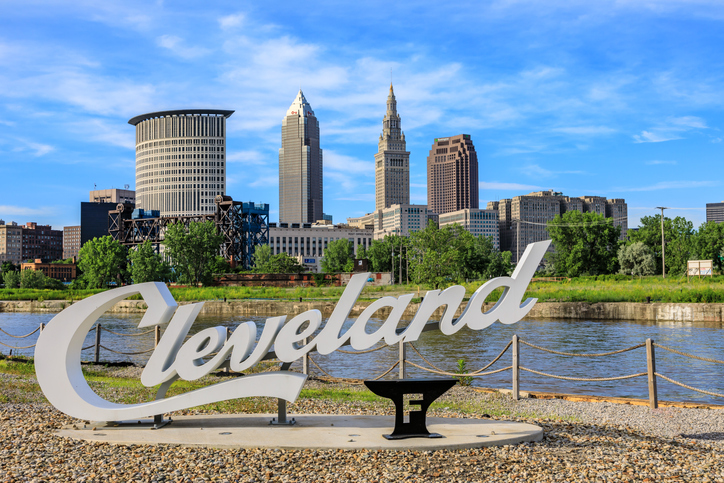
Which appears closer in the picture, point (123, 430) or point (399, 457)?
point (399, 457)

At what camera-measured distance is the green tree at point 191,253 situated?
94.3 m

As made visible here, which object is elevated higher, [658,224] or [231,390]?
[658,224]

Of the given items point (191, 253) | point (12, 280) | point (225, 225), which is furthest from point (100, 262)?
point (225, 225)

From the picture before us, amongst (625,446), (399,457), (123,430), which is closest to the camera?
(399,457)

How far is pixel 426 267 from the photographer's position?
60.2 metres

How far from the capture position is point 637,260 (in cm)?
9062

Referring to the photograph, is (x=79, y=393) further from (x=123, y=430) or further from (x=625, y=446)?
(x=625, y=446)

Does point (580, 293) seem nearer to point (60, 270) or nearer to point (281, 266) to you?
point (281, 266)

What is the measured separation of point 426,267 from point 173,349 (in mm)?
50088

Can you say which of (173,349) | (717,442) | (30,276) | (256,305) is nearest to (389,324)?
(173,349)

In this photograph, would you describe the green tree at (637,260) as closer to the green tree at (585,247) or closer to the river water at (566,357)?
the green tree at (585,247)

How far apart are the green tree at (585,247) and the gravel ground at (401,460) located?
88374 millimetres

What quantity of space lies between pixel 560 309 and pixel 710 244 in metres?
53.9

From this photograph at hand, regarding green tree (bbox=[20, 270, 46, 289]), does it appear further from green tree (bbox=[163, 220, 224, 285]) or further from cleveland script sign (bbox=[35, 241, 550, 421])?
cleveland script sign (bbox=[35, 241, 550, 421])
